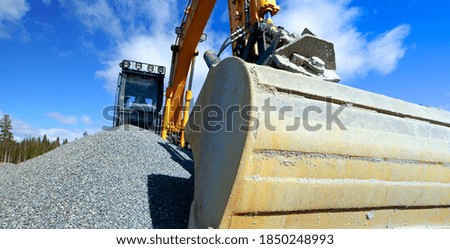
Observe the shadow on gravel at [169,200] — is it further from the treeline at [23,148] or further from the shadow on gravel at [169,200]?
the treeline at [23,148]

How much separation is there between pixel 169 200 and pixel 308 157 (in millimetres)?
1254

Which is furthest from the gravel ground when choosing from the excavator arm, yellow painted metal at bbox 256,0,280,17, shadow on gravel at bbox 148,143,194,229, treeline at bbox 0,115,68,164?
treeline at bbox 0,115,68,164

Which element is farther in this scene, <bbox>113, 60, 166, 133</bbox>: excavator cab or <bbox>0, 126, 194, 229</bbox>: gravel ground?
<bbox>113, 60, 166, 133</bbox>: excavator cab

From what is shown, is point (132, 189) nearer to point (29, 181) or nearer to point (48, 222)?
point (48, 222)

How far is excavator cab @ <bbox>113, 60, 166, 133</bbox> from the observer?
287 inches

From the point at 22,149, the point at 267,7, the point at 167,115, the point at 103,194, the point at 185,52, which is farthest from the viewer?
the point at 22,149

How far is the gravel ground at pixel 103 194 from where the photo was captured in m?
2.02

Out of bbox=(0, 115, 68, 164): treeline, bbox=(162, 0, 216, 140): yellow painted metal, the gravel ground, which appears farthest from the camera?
bbox=(0, 115, 68, 164): treeline

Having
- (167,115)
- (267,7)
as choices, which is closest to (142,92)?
(167,115)

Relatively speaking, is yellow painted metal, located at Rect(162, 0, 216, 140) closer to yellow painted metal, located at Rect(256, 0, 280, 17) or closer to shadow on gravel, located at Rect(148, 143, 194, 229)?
yellow painted metal, located at Rect(256, 0, 280, 17)

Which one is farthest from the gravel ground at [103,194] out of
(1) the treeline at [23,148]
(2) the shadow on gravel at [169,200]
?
(1) the treeline at [23,148]

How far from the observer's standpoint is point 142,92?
7570 millimetres

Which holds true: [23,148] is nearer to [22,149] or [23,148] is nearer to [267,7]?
[22,149]

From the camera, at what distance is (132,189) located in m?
2.39
